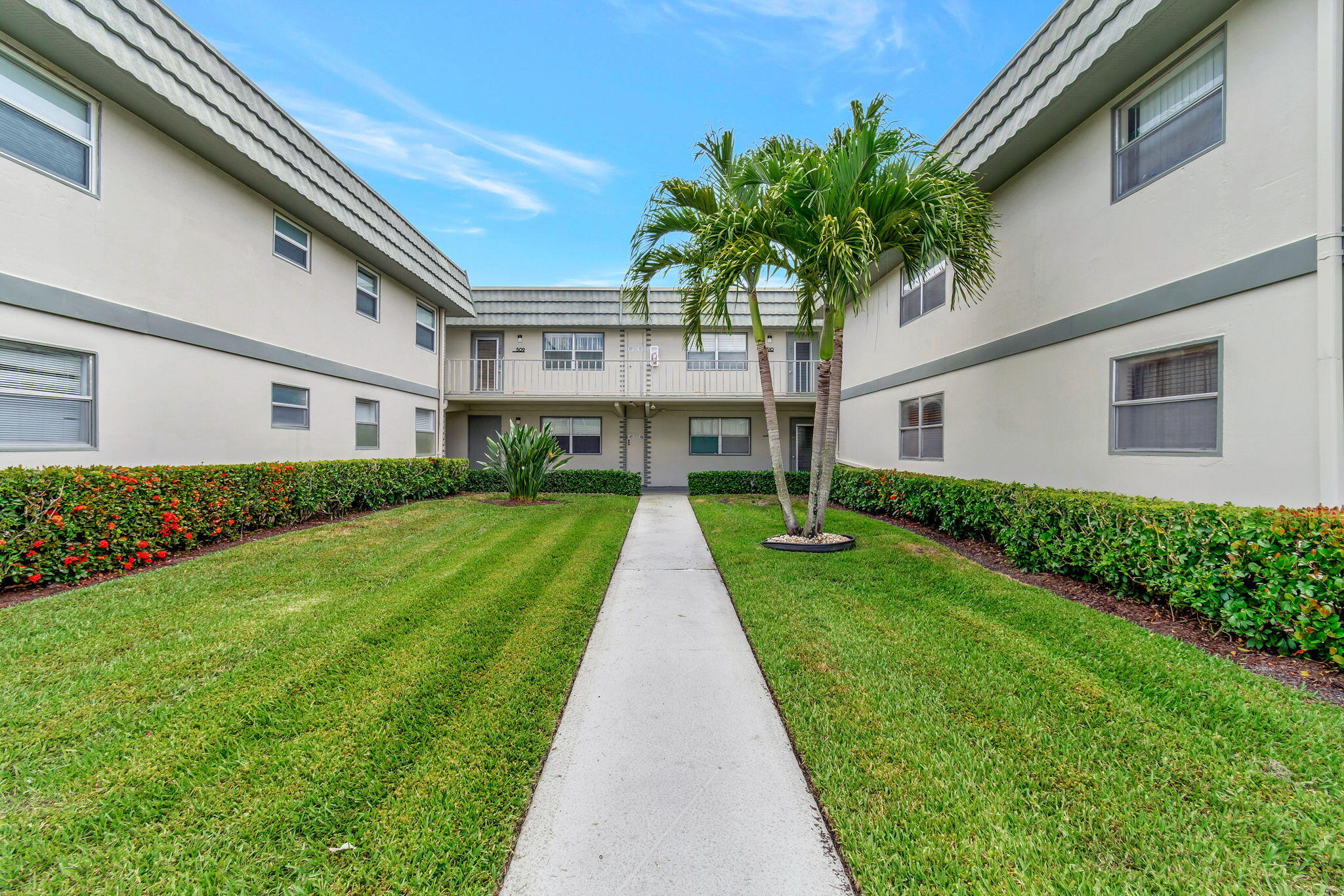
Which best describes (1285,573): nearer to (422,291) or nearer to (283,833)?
(283,833)

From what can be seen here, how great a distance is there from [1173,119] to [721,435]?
487 inches

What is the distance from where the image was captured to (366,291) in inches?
437

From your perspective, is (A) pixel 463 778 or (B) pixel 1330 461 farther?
(B) pixel 1330 461

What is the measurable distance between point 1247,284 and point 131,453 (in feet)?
36.9

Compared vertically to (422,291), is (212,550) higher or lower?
lower

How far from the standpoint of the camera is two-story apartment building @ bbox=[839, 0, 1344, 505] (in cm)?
392

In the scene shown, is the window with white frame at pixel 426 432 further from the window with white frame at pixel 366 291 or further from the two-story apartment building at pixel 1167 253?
the two-story apartment building at pixel 1167 253

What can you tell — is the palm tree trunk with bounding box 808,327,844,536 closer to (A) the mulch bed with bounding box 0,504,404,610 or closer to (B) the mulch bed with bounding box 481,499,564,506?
(B) the mulch bed with bounding box 481,499,564,506

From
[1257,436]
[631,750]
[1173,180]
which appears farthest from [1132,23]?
[631,750]

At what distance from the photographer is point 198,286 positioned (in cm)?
711

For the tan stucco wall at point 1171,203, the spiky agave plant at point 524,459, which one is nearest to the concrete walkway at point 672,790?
the tan stucco wall at point 1171,203

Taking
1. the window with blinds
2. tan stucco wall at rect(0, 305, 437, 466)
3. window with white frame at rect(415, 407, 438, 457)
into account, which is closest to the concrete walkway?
the window with blinds

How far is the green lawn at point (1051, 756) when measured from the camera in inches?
69.6

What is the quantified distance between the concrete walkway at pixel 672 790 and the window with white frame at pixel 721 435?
12.8 meters
